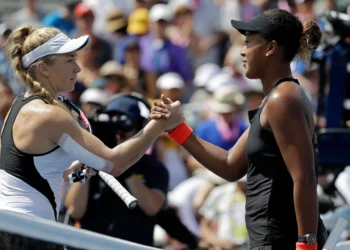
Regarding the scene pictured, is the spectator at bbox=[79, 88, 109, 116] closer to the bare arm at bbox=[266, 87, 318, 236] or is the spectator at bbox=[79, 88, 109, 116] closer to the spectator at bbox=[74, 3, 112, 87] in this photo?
the spectator at bbox=[74, 3, 112, 87]

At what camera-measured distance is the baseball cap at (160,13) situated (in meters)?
9.76

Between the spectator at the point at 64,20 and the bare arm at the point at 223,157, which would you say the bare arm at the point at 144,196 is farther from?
the spectator at the point at 64,20

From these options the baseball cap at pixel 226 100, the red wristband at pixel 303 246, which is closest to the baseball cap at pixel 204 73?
the baseball cap at pixel 226 100

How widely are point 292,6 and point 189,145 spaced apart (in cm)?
567

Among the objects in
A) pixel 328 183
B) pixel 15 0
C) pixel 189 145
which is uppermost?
pixel 189 145

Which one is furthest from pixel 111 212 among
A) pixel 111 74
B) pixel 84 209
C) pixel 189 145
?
pixel 111 74

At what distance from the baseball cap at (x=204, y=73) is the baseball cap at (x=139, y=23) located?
0.80 meters

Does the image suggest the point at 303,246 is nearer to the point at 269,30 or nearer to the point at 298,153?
the point at 298,153

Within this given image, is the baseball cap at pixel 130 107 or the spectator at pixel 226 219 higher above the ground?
the baseball cap at pixel 130 107

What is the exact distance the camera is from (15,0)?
12062 millimetres

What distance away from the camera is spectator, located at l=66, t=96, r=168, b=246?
5395mm

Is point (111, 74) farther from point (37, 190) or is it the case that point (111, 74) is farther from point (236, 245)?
point (37, 190)

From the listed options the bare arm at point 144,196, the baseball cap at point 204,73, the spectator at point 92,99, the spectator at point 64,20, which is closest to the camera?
the bare arm at point 144,196

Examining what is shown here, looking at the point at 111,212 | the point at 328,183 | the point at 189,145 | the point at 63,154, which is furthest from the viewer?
the point at 328,183
